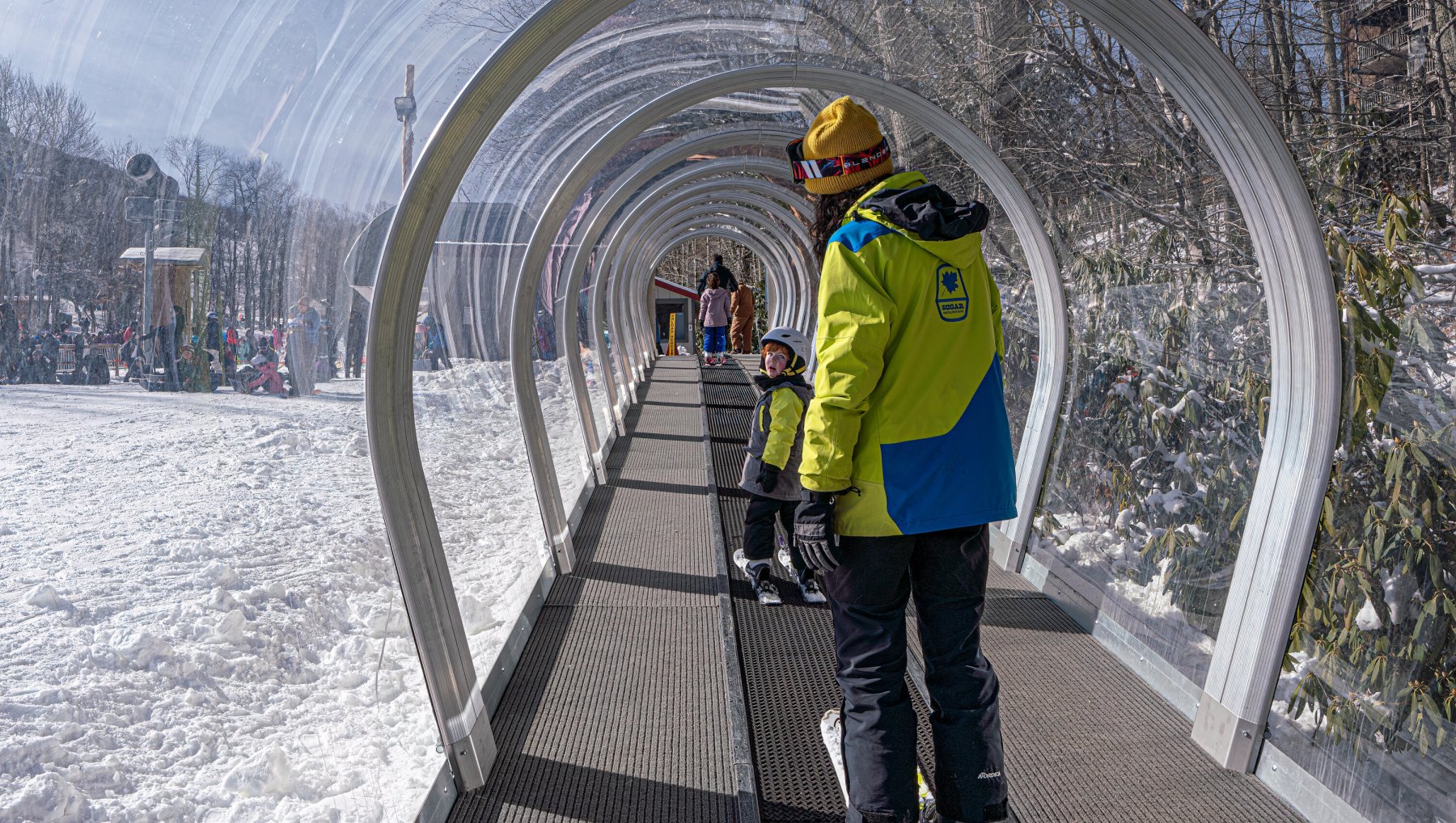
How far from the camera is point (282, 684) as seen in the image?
2773 mm

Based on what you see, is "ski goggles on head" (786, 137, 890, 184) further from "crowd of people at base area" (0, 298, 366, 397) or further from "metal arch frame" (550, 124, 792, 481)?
"metal arch frame" (550, 124, 792, 481)

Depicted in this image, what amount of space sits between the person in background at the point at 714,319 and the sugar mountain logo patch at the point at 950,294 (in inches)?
650

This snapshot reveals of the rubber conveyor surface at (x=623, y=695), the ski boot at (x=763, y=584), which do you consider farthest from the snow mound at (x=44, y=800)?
the ski boot at (x=763, y=584)

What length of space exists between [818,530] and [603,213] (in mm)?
7086

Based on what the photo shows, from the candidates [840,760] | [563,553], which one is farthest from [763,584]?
[840,760]

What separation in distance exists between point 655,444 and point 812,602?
5433 mm

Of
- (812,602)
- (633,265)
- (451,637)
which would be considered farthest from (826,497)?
(633,265)

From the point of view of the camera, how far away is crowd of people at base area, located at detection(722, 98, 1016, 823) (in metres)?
2.63

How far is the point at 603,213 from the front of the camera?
9297mm

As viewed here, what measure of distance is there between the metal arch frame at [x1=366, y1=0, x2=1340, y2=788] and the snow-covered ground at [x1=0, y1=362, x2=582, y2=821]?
6.1 inches

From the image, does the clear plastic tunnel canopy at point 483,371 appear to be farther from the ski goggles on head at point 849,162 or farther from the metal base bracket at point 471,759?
the ski goggles on head at point 849,162

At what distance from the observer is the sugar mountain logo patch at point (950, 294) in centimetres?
270

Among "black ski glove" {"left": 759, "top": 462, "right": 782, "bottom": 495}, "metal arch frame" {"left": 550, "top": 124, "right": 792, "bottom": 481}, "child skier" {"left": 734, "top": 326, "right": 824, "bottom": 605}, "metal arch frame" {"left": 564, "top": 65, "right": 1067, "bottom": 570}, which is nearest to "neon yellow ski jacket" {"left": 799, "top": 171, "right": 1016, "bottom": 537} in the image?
"black ski glove" {"left": 759, "top": 462, "right": 782, "bottom": 495}

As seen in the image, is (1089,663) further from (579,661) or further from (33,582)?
(33,582)
